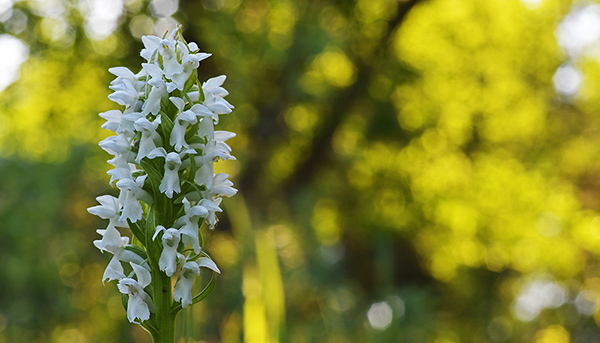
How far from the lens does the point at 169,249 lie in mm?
1220

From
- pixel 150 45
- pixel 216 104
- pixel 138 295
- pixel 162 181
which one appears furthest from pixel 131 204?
pixel 150 45

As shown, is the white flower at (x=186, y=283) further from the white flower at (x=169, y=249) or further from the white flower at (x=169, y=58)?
the white flower at (x=169, y=58)

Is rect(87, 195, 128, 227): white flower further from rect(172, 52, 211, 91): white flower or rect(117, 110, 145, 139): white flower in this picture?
rect(172, 52, 211, 91): white flower

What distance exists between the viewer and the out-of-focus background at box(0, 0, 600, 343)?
A: 8188 mm

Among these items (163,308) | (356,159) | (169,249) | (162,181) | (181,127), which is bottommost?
(356,159)

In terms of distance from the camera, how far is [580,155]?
1341 cm

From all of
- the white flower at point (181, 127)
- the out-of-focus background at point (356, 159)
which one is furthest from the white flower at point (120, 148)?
the out-of-focus background at point (356, 159)

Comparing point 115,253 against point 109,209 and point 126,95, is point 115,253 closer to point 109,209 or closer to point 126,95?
point 109,209

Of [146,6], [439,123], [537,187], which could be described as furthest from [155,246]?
[537,187]

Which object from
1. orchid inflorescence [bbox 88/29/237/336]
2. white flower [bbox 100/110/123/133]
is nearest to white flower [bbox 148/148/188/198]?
orchid inflorescence [bbox 88/29/237/336]

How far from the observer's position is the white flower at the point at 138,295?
1212 millimetres

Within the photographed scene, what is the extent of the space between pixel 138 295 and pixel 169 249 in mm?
128

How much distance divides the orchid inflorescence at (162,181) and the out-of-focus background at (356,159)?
14.8ft

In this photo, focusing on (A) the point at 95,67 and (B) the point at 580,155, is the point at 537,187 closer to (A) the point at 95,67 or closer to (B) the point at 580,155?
(B) the point at 580,155
